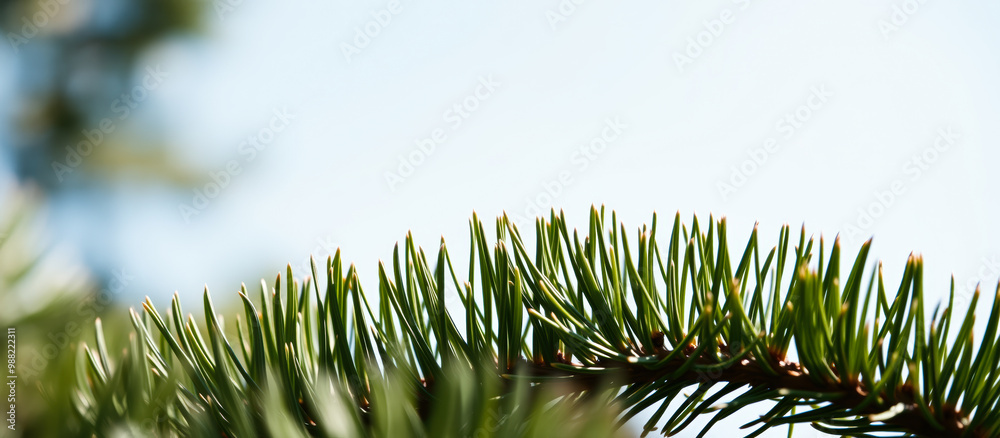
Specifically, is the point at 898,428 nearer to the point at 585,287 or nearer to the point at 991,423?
the point at 991,423

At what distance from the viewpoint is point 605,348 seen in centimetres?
30

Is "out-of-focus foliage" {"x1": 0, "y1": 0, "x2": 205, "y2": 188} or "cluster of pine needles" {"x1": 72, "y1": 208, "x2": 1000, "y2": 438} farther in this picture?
"out-of-focus foliage" {"x1": 0, "y1": 0, "x2": 205, "y2": 188}

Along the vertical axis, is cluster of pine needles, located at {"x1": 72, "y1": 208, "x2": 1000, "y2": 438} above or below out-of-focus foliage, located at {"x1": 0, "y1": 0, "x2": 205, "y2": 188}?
below

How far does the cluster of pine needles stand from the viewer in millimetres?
259

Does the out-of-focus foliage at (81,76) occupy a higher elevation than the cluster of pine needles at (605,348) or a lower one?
higher

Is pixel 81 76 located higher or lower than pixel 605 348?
higher

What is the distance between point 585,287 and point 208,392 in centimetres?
19

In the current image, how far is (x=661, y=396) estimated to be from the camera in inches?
12.0

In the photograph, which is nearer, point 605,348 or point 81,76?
point 605,348

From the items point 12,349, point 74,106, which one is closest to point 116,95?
point 74,106

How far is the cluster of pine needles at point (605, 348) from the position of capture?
0.85 ft

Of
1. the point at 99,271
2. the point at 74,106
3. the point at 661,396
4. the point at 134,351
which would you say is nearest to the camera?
the point at 134,351

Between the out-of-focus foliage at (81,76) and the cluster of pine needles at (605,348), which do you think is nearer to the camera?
the cluster of pine needles at (605,348)

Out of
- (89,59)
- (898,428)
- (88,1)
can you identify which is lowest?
(898,428)
